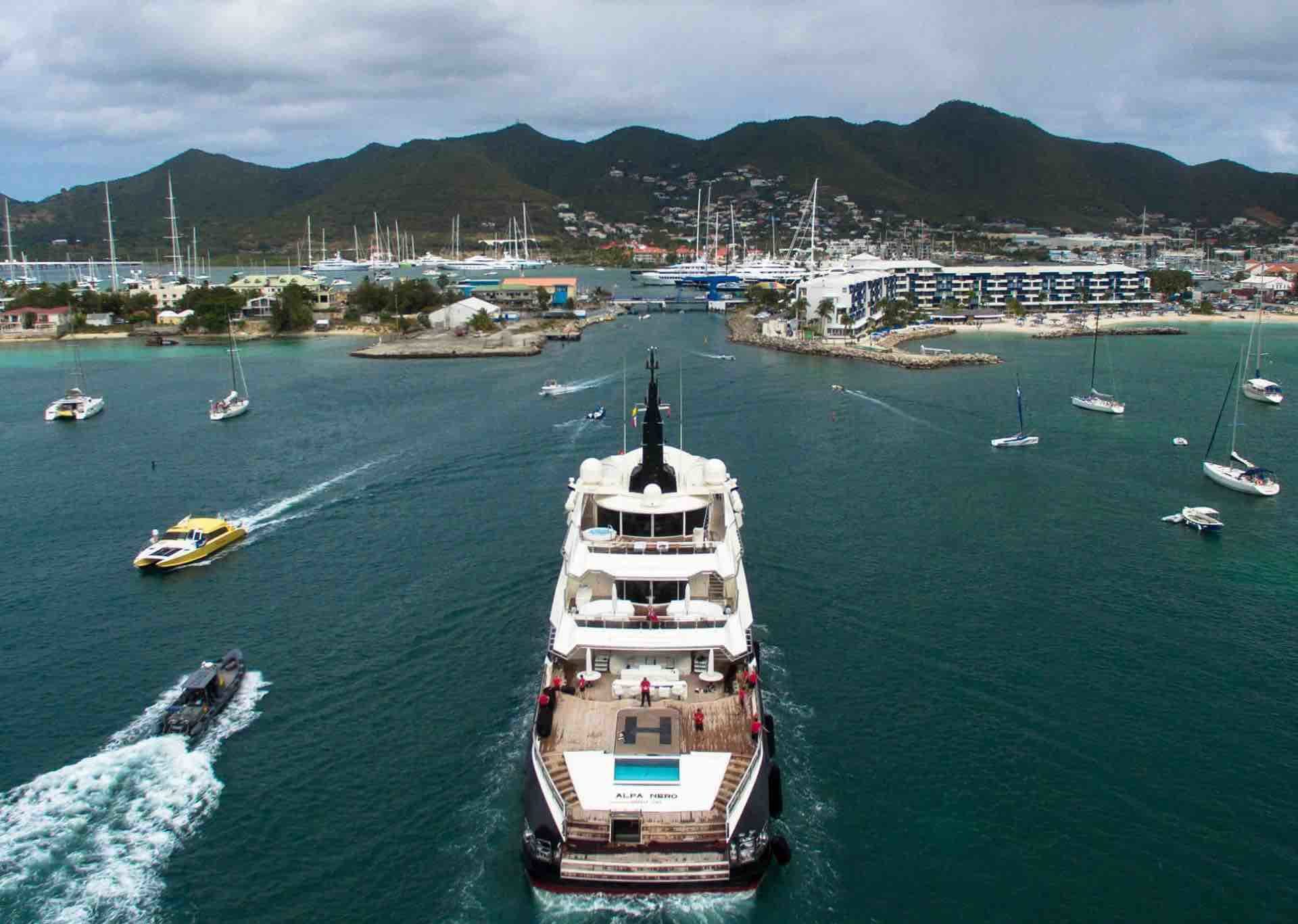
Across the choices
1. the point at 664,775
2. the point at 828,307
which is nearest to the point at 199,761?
the point at 664,775

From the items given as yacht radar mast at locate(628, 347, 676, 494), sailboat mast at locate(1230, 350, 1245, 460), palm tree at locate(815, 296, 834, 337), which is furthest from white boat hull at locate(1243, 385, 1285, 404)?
yacht radar mast at locate(628, 347, 676, 494)

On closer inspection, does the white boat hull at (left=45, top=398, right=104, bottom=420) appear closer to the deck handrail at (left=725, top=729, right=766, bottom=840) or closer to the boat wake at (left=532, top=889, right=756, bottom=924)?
the boat wake at (left=532, top=889, right=756, bottom=924)

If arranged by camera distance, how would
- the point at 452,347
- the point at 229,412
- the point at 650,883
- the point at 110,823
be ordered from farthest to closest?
1. the point at 452,347
2. the point at 229,412
3. the point at 110,823
4. the point at 650,883

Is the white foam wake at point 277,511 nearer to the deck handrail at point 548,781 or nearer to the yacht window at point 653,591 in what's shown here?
the yacht window at point 653,591

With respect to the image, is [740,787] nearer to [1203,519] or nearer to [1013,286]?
[1203,519]

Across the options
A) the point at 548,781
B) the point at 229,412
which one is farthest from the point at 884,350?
the point at 548,781
